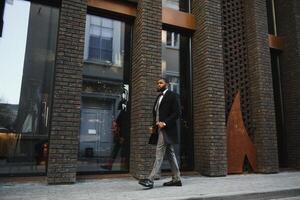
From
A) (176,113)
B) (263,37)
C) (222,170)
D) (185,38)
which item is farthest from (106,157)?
(263,37)

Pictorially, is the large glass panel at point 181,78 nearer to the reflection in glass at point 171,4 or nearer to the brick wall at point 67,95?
the reflection in glass at point 171,4

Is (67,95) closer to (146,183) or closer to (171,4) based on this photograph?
(146,183)

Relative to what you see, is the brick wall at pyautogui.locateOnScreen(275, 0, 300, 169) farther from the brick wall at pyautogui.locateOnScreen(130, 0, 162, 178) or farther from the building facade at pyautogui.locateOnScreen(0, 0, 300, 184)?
the brick wall at pyautogui.locateOnScreen(130, 0, 162, 178)

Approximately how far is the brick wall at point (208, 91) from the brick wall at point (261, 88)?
1354 millimetres

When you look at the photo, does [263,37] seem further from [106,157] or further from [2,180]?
[2,180]

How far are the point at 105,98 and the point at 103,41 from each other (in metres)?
1.48

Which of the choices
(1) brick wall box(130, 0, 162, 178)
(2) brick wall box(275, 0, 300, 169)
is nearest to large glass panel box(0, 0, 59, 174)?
(1) brick wall box(130, 0, 162, 178)

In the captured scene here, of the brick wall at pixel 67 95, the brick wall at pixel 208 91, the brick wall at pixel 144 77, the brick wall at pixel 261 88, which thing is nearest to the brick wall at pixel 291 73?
the brick wall at pixel 261 88

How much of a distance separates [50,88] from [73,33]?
1.33 meters

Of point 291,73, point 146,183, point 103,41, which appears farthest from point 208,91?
point 291,73

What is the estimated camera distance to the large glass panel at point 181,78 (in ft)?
25.2

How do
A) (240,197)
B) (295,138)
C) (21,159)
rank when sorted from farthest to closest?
(295,138)
(21,159)
(240,197)

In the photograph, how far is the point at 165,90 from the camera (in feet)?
18.7

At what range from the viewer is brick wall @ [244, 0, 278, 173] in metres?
8.01
